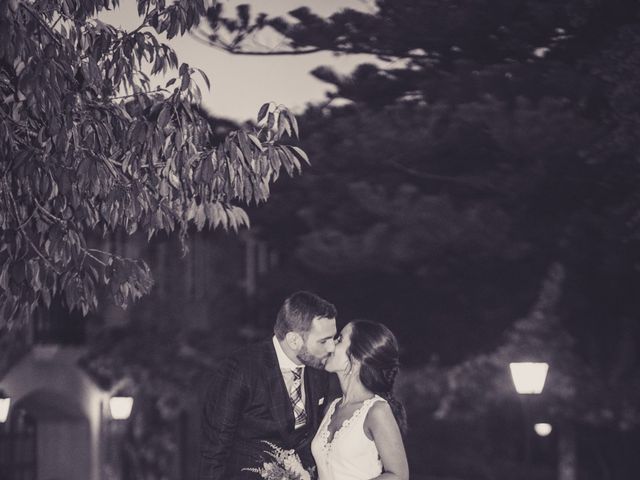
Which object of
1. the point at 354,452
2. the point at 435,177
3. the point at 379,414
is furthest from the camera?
the point at 435,177

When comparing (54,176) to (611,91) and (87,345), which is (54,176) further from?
(87,345)

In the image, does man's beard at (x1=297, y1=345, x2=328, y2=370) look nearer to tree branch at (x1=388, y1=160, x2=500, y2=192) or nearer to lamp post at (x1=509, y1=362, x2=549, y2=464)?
lamp post at (x1=509, y1=362, x2=549, y2=464)

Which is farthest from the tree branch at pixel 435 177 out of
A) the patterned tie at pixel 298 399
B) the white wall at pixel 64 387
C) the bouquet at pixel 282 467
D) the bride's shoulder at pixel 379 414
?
the bride's shoulder at pixel 379 414

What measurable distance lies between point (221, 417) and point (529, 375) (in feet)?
24.4

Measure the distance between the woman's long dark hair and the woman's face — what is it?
0.04 metres

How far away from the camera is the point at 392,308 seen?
21250 mm

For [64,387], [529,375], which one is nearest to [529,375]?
[529,375]

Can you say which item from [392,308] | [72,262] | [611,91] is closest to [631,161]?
[611,91]

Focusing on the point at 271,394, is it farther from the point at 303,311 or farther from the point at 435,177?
the point at 435,177

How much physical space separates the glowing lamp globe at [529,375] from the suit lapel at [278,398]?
7.05m

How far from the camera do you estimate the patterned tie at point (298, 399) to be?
21.3ft

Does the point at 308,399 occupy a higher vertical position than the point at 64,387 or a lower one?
lower

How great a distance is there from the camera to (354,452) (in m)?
6.04

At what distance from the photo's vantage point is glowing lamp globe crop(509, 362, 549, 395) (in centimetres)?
1312
